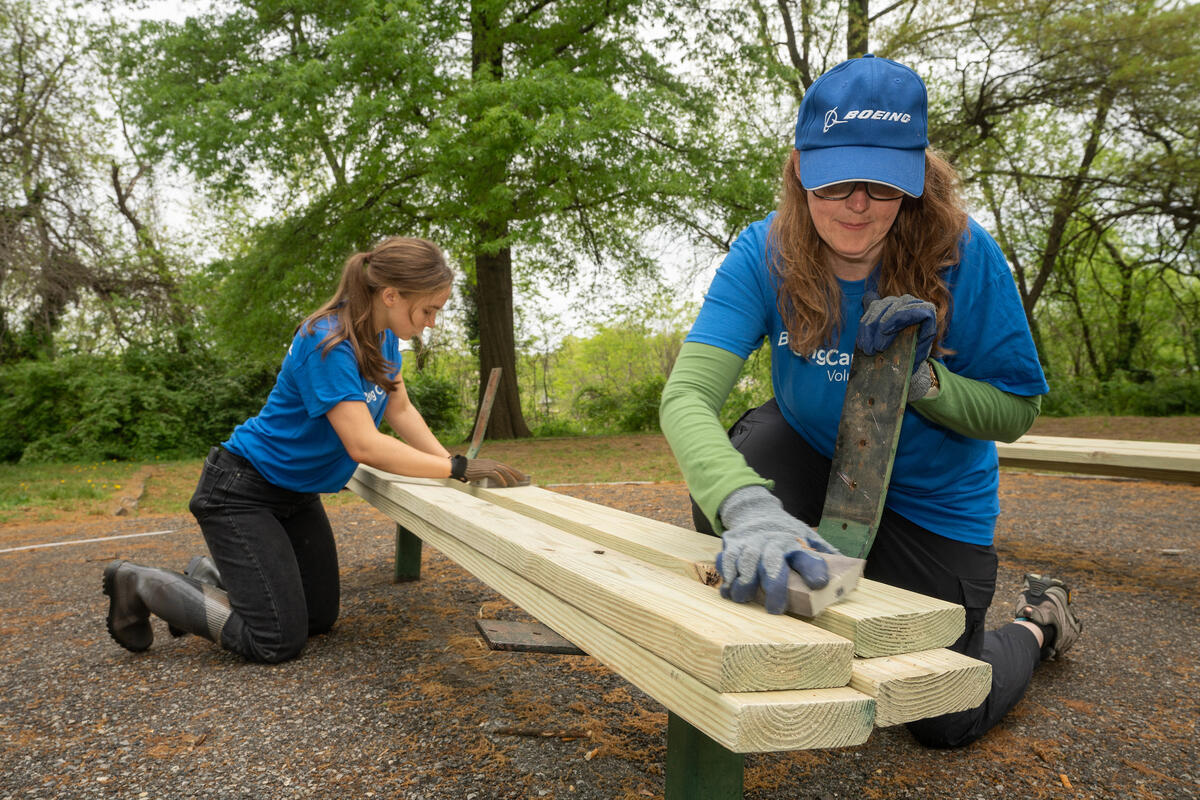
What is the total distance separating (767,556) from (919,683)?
0.29m

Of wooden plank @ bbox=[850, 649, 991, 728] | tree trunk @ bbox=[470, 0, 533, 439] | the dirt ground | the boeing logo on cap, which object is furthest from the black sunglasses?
tree trunk @ bbox=[470, 0, 533, 439]

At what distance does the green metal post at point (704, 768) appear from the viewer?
139 cm

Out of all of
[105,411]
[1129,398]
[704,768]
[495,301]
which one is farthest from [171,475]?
[1129,398]

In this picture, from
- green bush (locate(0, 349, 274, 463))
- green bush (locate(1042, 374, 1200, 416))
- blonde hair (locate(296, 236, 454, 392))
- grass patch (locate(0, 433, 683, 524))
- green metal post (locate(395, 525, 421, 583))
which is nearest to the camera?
blonde hair (locate(296, 236, 454, 392))

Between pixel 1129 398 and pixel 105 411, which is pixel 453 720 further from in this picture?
pixel 1129 398

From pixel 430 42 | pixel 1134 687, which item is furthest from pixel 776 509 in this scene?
pixel 430 42

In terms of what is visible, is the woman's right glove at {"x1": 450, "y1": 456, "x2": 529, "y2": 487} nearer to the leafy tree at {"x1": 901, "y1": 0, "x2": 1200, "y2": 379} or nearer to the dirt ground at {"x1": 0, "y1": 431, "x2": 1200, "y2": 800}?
the dirt ground at {"x1": 0, "y1": 431, "x2": 1200, "y2": 800}

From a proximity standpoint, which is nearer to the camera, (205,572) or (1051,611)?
(1051,611)

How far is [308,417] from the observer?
298 cm

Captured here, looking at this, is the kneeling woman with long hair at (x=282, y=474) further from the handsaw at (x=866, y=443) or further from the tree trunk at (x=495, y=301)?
the tree trunk at (x=495, y=301)

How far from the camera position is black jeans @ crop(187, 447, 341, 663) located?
9.60ft

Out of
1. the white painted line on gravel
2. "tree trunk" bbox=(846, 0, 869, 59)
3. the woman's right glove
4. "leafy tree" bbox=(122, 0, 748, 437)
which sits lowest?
the white painted line on gravel

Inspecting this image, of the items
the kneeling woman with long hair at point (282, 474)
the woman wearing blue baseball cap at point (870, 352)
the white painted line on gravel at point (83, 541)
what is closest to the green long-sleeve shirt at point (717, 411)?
the woman wearing blue baseball cap at point (870, 352)

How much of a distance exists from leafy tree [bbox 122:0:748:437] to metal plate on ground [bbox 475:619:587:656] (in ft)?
27.0
